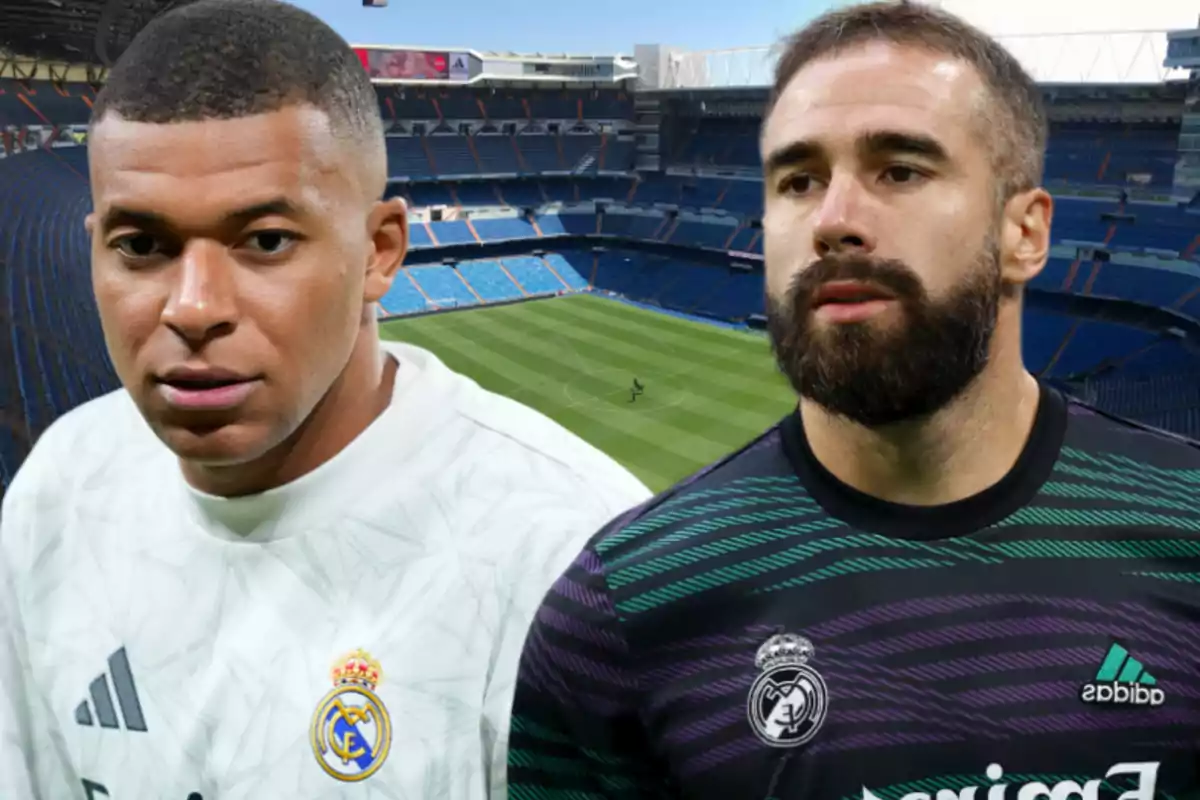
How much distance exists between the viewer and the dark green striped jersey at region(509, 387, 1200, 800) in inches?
64.0

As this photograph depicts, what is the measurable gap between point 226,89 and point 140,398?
578mm

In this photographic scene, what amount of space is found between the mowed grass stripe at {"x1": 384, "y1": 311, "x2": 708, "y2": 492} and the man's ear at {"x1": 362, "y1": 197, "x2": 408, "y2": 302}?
1071cm

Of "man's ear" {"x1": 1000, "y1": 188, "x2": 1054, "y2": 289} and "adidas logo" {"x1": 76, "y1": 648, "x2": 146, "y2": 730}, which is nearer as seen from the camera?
"man's ear" {"x1": 1000, "y1": 188, "x2": 1054, "y2": 289}

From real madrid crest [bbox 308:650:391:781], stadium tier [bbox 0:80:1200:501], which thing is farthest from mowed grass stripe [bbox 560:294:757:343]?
real madrid crest [bbox 308:650:391:781]

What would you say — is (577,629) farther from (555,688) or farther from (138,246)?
(138,246)

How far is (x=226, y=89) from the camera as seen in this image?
152cm

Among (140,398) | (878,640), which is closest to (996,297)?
(878,640)

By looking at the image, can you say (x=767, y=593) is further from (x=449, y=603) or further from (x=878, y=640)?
(x=449, y=603)

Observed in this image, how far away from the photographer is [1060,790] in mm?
1585

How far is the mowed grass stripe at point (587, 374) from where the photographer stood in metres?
16.6

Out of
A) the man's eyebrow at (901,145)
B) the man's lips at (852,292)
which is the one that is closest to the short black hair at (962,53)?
the man's eyebrow at (901,145)

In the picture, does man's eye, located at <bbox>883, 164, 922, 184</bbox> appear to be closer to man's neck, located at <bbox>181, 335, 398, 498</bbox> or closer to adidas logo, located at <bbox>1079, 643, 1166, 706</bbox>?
adidas logo, located at <bbox>1079, 643, 1166, 706</bbox>

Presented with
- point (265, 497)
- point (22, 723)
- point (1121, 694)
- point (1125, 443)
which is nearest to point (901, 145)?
point (1125, 443)

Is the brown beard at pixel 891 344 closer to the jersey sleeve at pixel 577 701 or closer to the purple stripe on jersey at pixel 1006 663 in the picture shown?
the purple stripe on jersey at pixel 1006 663
